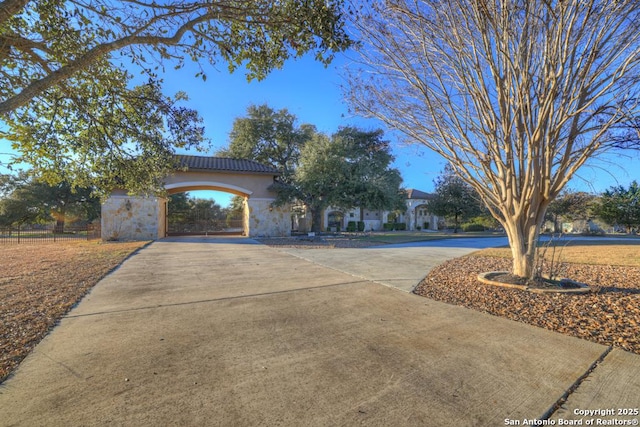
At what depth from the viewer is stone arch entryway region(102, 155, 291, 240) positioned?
19562 millimetres

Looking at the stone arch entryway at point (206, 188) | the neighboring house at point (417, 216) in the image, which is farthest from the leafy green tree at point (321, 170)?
the neighboring house at point (417, 216)

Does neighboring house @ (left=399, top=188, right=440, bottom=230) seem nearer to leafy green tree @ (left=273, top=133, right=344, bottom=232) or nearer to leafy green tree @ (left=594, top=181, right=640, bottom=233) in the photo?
leafy green tree @ (left=594, top=181, right=640, bottom=233)

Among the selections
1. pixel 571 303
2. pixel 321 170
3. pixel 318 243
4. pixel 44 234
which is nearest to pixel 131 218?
pixel 44 234

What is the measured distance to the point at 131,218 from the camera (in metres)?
19.9

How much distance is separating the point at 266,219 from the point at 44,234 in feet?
60.8

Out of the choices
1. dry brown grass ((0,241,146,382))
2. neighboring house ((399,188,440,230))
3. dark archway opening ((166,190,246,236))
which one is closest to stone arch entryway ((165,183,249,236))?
dark archway opening ((166,190,246,236))

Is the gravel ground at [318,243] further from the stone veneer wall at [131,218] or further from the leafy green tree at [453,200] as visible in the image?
the leafy green tree at [453,200]

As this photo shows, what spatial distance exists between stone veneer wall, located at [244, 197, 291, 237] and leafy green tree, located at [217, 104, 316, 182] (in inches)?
287

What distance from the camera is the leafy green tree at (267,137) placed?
29.2 m

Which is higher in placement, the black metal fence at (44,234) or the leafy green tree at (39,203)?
the leafy green tree at (39,203)

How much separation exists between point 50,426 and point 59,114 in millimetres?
5866

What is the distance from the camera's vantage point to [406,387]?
8.55 ft

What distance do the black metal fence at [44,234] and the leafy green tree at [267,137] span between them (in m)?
13.0

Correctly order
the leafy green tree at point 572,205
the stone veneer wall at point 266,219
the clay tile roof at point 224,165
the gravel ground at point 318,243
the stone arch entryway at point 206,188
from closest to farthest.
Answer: the gravel ground at point 318,243 → the stone arch entryway at point 206,188 → the clay tile roof at point 224,165 → the stone veneer wall at point 266,219 → the leafy green tree at point 572,205
